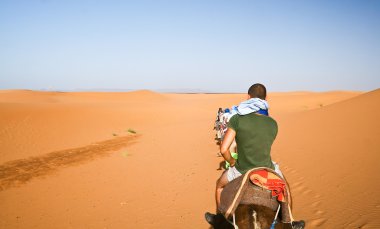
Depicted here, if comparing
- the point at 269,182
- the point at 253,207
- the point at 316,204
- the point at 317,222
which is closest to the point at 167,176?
the point at 316,204

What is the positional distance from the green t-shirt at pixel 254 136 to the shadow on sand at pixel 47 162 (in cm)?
823

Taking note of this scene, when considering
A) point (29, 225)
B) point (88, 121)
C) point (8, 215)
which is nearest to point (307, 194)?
point (29, 225)

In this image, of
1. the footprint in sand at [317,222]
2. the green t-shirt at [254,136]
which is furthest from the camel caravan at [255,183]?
the footprint in sand at [317,222]

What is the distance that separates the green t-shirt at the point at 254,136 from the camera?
326 cm

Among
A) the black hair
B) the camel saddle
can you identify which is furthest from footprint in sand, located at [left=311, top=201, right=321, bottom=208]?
the black hair

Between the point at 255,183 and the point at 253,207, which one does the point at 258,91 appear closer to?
the point at 255,183

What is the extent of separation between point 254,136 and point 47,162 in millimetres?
11116

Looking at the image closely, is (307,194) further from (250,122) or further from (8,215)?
(8,215)

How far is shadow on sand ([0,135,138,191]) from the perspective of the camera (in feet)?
31.1

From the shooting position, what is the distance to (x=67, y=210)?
21.7ft

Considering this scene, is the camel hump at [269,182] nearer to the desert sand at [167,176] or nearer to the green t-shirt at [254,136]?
the green t-shirt at [254,136]

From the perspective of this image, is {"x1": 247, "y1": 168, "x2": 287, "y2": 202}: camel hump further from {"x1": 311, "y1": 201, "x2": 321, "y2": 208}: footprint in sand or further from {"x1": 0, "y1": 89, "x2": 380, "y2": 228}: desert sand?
→ {"x1": 311, "y1": 201, "x2": 321, "y2": 208}: footprint in sand

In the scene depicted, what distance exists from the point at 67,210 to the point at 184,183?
3.33 metres

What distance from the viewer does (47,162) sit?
Result: 11.8m
